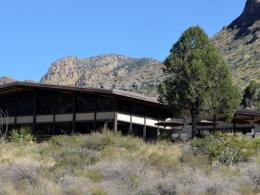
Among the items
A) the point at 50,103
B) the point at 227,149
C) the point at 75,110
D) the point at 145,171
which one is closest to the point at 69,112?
the point at 75,110

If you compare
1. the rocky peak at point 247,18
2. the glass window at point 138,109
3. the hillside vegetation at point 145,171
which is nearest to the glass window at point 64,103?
the glass window at point 138,109

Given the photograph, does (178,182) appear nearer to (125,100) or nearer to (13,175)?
(13,175)

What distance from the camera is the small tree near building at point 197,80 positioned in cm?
3578

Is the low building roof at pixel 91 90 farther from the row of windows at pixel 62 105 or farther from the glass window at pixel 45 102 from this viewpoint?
the glass window at pixel 45 102

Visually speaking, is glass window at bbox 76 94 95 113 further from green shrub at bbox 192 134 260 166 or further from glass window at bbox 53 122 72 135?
green shrub at bbox 192 134 260 166

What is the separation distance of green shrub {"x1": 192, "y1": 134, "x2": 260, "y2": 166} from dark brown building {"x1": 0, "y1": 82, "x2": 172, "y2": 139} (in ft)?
44.0

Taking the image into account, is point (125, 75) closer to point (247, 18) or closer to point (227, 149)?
point (247, 18)

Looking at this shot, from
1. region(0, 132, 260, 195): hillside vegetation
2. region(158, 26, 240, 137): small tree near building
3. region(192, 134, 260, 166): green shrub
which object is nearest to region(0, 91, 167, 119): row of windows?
region(158, 26, 240, 137): small tree near building

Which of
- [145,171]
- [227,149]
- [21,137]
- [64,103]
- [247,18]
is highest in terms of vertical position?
[247,18]

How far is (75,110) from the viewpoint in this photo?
42.5 metres

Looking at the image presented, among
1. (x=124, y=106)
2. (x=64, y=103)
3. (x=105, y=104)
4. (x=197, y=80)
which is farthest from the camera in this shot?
(x=64, y=103)

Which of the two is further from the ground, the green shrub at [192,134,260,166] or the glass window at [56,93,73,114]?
the glass window at [56,93,73,114]

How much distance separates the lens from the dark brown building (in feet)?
134

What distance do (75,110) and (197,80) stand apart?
1104cm
